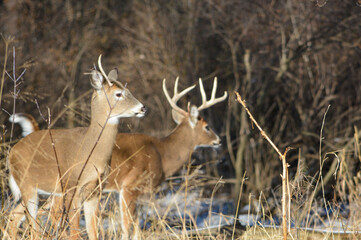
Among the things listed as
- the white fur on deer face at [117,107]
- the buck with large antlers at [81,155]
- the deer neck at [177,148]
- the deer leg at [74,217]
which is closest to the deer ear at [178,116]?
the deer neck at [177,148]

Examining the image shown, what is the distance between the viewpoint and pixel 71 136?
497 centimetres

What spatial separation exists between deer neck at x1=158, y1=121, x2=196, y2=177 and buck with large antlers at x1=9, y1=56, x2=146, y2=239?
206cm

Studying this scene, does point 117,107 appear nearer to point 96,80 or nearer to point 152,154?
point 96,80

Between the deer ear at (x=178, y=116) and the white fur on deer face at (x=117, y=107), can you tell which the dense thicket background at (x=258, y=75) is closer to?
the deer ear at (x=178, y=116)

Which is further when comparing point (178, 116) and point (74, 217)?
point (178, 116)

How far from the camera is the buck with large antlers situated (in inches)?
173

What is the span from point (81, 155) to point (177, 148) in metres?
2.72

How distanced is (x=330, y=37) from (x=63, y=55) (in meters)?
5.70

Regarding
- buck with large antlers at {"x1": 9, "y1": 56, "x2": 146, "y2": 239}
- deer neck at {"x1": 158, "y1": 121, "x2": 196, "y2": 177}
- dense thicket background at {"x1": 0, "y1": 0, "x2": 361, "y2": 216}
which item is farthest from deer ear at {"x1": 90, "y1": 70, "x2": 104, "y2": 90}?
dense thicket background at {"x1": 0, "y1": 0, "x2": 361, "y2": 216}

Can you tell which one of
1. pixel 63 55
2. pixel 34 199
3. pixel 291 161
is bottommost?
pixel 291 161

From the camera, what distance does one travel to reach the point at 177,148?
7195 mm

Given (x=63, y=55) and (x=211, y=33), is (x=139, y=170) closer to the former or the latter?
(x=211, y=33)

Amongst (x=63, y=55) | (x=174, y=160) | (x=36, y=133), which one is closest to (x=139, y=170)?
(x=174, y=160)

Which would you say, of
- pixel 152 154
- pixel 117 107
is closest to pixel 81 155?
pixel 117 107
